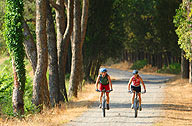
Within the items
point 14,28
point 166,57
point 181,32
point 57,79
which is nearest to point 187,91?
point 181,32

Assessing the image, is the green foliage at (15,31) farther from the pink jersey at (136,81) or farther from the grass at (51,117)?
the pink jersey at (136,81)

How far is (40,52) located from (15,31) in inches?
55.3

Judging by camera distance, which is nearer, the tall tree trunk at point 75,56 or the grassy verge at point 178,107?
the grassy verge at point 178,107

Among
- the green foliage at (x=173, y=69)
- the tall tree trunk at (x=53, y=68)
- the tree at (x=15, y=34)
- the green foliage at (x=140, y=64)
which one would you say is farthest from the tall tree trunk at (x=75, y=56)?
the green foliage at (x=140, y=64)

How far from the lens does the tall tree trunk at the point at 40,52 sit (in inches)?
628

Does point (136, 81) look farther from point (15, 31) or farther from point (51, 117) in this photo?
point (15, 31)

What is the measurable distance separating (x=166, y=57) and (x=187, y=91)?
27.1 m

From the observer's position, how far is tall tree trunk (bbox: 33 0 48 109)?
52.3ft

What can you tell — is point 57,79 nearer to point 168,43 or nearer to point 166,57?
point 168,43

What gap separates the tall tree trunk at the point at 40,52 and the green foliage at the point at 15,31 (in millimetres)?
785

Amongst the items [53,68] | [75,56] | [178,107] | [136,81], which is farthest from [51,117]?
[75,56]

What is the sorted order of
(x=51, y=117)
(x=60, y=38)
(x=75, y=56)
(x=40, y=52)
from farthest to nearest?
(x=75, y=56) < (x=60, y=38) < (x=40, y=52) < (x=51, y=117)

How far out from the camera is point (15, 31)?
1542cm

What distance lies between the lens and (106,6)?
33719 millimetres
